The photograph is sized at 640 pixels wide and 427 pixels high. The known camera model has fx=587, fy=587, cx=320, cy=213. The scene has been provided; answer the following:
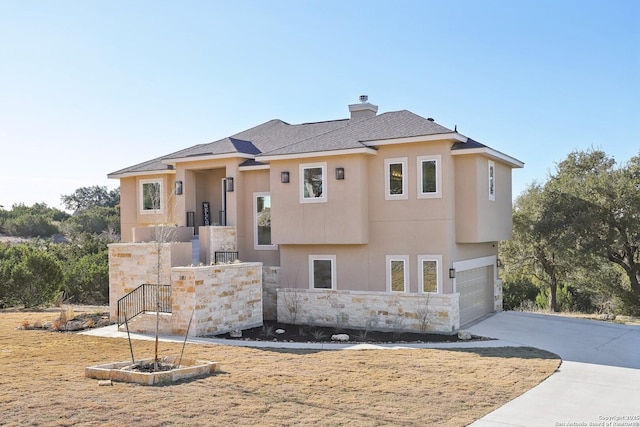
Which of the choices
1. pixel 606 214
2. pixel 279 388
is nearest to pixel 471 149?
pixel 606 214

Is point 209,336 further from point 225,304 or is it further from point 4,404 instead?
point 4,404

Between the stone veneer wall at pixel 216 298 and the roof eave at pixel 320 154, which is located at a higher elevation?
the roof eave at pixel 320 154

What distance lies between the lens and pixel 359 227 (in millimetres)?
17641

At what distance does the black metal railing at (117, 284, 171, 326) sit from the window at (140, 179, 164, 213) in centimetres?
478

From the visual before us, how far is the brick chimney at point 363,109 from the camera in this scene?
22.7 metres

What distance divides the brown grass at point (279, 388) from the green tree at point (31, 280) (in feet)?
34.9

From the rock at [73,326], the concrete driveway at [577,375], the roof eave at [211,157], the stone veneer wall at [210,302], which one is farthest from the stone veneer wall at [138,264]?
the concrete driveway at [577,375]

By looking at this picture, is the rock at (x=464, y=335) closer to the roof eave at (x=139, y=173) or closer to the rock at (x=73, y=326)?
the rock at (x=73, y=326)

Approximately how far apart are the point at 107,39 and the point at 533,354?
46.6 feet

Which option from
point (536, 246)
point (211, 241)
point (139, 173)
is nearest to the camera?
point (211, 241)

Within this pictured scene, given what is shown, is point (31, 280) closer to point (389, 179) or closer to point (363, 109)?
point (363, 109)

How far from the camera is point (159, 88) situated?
19.1 metres

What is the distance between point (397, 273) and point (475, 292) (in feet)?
11.5

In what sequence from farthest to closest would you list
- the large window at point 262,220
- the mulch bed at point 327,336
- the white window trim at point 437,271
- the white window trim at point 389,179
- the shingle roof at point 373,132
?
the large window at point 262,220, the white window trim at point 389,179, the shingle roof at point 373,132, the white window trim at point 437,271, the mulch bed at point 327,336
